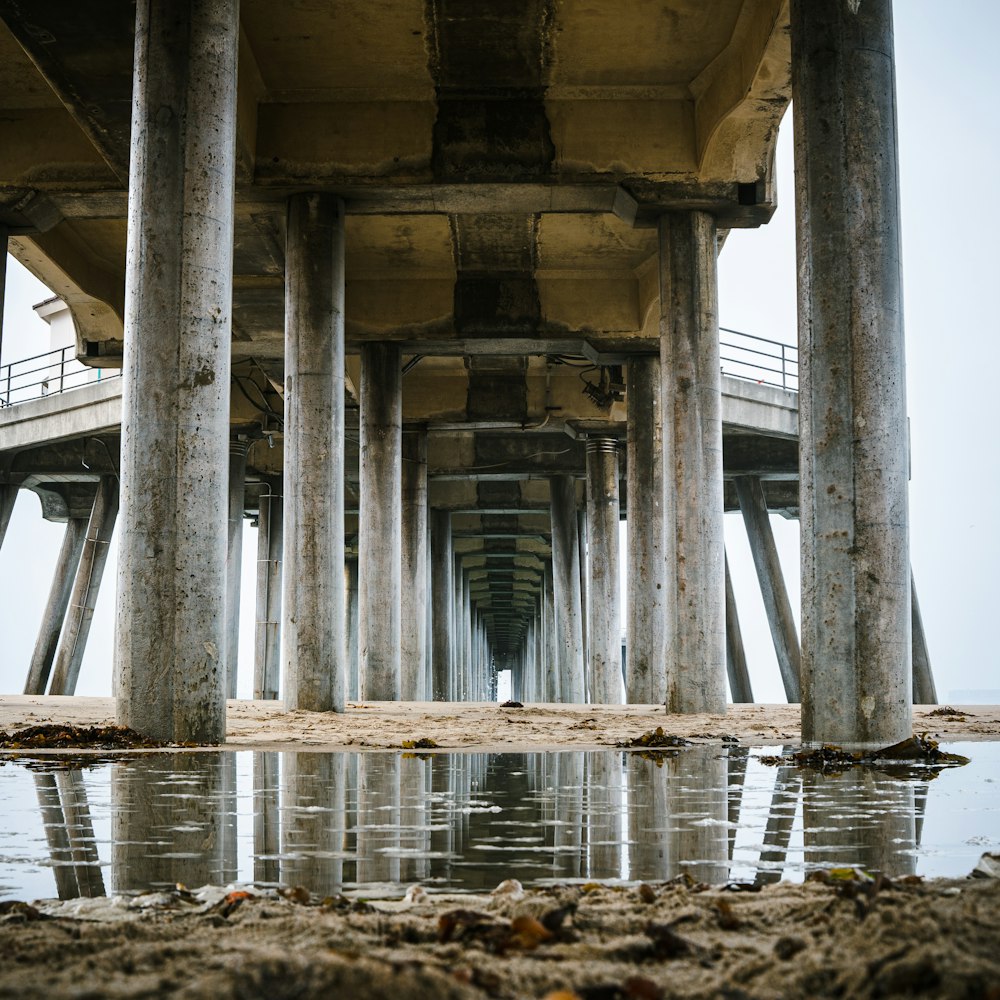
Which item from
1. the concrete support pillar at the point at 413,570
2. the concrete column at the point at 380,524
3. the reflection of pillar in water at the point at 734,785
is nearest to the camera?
the reflection of pillar in water at the point at 734,785

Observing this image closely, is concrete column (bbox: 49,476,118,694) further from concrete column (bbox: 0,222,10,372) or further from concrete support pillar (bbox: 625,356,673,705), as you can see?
concrete column (bbox: 0,222,10,372)

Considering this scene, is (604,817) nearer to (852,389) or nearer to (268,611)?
(852,389)

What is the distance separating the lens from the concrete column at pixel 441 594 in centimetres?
3672

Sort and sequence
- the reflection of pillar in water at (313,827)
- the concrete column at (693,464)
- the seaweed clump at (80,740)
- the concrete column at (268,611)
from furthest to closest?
the concrete column at (268,611), the concrete column at (693,464), the seaweed clump at (80,740), the reflection of pillar in water at (313,827)

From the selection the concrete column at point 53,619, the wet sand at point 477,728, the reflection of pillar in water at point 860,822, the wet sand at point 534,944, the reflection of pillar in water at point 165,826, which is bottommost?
the wet sand at point 477,728

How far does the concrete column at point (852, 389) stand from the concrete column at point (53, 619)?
26.7 metres

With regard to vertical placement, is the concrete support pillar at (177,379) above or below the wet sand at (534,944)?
above

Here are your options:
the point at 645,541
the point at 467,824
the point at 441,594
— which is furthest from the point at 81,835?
the point at 441,594

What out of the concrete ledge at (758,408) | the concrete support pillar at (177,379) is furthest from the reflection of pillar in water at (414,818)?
the concrete ledge at (758,408)

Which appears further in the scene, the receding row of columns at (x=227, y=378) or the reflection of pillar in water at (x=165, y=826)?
the receding row of columns at (x=227, y=378)

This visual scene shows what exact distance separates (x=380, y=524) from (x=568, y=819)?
17.5 meters

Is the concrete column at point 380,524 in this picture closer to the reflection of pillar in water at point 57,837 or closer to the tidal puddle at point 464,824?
the tidal puddle at point 464,824

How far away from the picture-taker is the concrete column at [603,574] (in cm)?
2623

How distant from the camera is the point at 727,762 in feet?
22.4
